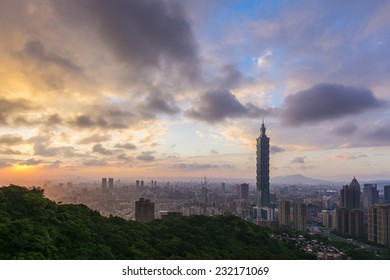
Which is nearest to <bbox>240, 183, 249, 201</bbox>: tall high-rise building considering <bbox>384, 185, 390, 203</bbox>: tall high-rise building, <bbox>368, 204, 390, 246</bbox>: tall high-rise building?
<bbox>384, 185, 390, 203</bbox>: tall high-rise building

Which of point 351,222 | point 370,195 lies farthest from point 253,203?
point 351,222

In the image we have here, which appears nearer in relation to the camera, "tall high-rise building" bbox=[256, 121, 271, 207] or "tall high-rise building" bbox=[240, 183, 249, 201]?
"tall high-rise building" bbox=[240, 183, 249, 201]

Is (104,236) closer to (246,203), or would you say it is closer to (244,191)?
(246,203)

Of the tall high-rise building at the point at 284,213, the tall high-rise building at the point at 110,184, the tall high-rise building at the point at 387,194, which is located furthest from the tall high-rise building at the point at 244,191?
the tall high-rise building at the point at 110,184

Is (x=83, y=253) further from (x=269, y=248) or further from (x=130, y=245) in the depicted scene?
(x=269, y=248)

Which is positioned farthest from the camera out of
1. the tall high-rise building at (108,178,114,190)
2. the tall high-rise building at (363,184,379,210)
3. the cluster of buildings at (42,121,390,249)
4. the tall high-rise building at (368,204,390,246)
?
the tall high-rise building at (363,184,379,210)

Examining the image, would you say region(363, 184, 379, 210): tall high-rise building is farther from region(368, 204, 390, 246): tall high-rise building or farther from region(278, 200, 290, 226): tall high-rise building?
region(368, 204, 390, 246): tall high-rise building

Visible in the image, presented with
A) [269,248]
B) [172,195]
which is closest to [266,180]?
[172,195]
